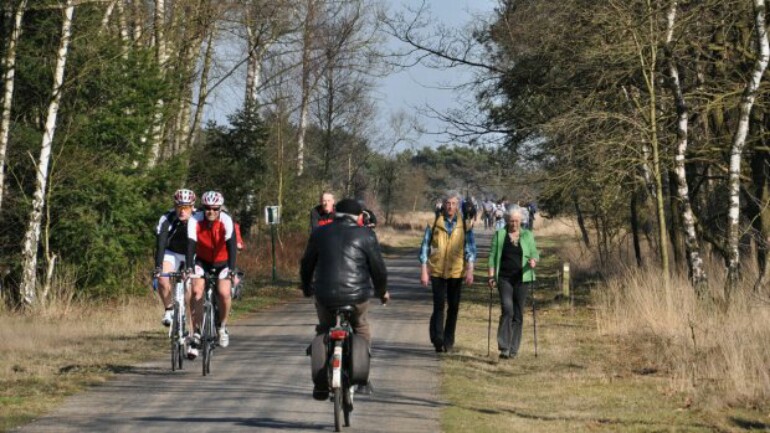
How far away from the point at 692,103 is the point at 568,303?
537cm

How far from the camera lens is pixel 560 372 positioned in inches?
604

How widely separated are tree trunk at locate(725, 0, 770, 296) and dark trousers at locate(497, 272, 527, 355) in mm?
3818

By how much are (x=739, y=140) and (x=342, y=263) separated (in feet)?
34.4

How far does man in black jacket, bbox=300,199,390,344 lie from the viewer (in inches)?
417

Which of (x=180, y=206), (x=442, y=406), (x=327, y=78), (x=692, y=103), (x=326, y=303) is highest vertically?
(x=327, y=78)

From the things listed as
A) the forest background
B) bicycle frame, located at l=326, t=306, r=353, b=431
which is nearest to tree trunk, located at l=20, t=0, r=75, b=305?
the forest background

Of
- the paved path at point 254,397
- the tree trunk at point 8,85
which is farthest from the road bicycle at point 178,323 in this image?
the tree trunk at point 8,85

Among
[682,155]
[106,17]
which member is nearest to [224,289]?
[682,155]

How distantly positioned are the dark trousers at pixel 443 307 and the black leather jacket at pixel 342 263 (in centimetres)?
554

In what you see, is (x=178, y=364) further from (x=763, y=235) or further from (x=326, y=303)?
(x=763, y=235)

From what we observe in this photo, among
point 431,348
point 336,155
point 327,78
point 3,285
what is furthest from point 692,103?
point 336,155

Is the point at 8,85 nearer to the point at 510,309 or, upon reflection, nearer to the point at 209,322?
the point at 209,322

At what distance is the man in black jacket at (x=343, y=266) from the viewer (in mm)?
10602

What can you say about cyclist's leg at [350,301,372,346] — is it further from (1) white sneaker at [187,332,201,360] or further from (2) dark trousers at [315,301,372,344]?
(1) white sneaker at [187,332,201,360]
